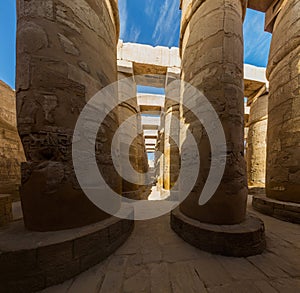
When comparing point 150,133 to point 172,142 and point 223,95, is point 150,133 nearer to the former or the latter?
point 172,142

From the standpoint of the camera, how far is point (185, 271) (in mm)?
1512

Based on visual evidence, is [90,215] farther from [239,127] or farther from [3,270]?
[239,127]

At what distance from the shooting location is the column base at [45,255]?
1.27m

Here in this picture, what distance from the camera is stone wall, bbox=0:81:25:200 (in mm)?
4598

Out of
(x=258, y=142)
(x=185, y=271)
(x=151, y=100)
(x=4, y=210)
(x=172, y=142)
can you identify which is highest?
(x=151, y=100)

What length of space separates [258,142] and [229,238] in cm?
734

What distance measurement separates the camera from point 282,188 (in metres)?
3.23

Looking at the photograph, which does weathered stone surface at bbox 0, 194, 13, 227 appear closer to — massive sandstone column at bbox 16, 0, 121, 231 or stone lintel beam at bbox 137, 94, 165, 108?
massive sandstone column at bbox 16, 0, 121, 231

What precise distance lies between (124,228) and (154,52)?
25.7ft

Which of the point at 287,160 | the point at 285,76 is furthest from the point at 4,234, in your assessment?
the point at 285,76

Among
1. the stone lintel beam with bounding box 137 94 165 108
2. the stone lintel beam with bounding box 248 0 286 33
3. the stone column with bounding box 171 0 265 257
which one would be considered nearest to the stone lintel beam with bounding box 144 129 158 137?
the stone lintel beam with bounding box 137 94 165 108

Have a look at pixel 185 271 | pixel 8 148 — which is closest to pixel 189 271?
pixel 185 271

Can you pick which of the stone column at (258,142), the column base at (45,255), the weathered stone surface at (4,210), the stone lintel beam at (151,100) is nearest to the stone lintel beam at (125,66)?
the stone lintel beam at (151,100)

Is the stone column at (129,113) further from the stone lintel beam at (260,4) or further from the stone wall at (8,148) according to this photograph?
the stone lintel beam at (260,4)
